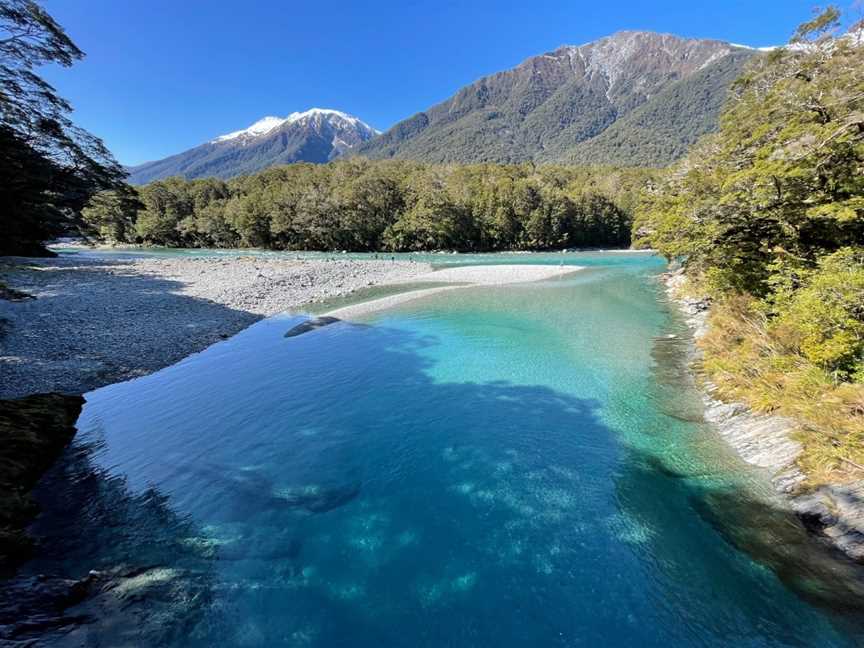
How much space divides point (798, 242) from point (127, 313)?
97.9ft

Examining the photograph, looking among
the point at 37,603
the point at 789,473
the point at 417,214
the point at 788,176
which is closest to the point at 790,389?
the point at 789,473

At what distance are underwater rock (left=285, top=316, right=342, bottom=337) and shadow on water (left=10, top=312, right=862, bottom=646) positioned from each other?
27.8 ft

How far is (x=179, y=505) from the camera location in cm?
800

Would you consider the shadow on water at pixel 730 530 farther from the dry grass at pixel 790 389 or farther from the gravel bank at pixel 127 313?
the gravel bank at pixel 127 313

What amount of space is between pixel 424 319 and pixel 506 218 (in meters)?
54.5

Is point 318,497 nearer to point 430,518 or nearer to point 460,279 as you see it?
point 430,518

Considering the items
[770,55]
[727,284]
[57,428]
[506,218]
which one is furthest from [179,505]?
[506,218]

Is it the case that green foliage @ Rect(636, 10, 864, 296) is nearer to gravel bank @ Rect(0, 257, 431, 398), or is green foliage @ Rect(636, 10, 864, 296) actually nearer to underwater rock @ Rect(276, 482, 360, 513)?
underwater rock @ Rect(276, 482, 360, 513)

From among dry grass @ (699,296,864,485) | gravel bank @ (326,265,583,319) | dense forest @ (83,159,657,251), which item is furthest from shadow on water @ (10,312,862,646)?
dense forest @ (83,159,657,251)

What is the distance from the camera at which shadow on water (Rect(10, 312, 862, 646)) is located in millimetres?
5508

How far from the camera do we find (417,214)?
71438 millimetres

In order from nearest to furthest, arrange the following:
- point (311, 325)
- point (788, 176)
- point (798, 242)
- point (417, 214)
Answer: point (788, 176) → point (798, 242) → point (311, 325) → point (417, 214)

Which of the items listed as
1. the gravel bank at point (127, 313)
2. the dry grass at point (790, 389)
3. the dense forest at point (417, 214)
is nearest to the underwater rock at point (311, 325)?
the gravel bank at point (127, 313)

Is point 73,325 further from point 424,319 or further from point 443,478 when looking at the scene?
point 443,478
